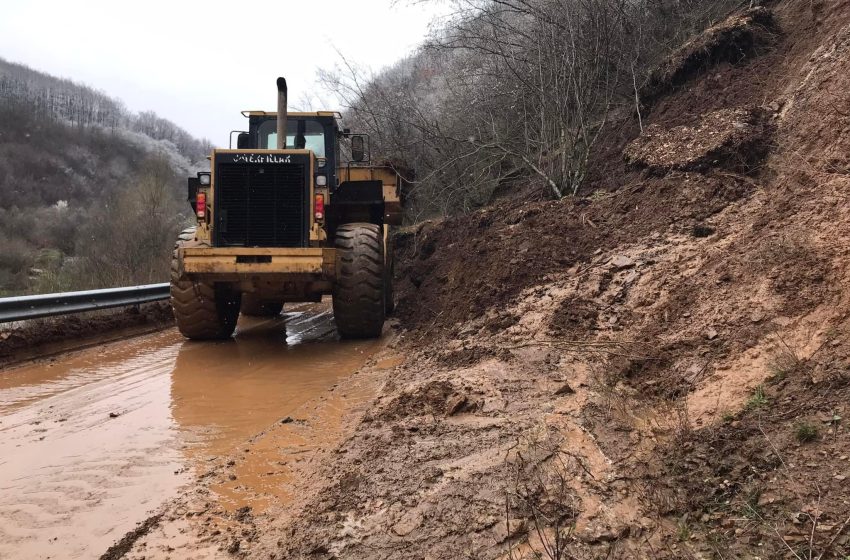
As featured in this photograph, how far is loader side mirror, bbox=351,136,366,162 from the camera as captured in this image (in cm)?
838

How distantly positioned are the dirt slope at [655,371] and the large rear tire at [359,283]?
0.62 meters

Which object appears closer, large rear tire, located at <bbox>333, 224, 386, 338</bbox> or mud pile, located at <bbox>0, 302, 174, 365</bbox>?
mud pile, located at <bbox>0, 302, 174, 365</bbox>

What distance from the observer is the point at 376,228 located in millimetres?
7289

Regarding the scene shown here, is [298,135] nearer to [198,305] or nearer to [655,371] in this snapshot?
[198,305]

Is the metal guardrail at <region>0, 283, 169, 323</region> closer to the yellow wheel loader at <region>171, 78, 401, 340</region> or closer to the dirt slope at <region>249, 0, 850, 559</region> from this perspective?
the yellow wheel loader at <region>171, 78, 401, 340</region>

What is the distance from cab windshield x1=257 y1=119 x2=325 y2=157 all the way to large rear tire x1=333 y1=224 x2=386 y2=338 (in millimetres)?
2102

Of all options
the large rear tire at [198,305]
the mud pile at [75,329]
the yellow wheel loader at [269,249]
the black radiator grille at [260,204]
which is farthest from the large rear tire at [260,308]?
the black radiator grille at [260,204]

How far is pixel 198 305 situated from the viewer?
23.2ft

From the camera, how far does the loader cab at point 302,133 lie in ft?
28.0

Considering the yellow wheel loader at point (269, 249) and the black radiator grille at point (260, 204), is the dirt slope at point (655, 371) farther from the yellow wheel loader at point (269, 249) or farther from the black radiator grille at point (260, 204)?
the black radiator grille at point (260, 204)

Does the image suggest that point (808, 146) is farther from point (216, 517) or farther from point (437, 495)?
point (216, 517)

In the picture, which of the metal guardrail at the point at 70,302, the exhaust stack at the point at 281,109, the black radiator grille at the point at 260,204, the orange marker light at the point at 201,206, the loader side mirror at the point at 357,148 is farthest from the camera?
the loader side mirror at the point at 357,148

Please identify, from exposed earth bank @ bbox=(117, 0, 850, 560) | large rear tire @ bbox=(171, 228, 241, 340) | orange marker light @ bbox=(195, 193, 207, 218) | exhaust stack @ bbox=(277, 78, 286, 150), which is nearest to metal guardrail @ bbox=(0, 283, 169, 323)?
large rear tire @ bbox=(171, 228, 241, 340)

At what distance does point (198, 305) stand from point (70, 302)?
1.84 meters
